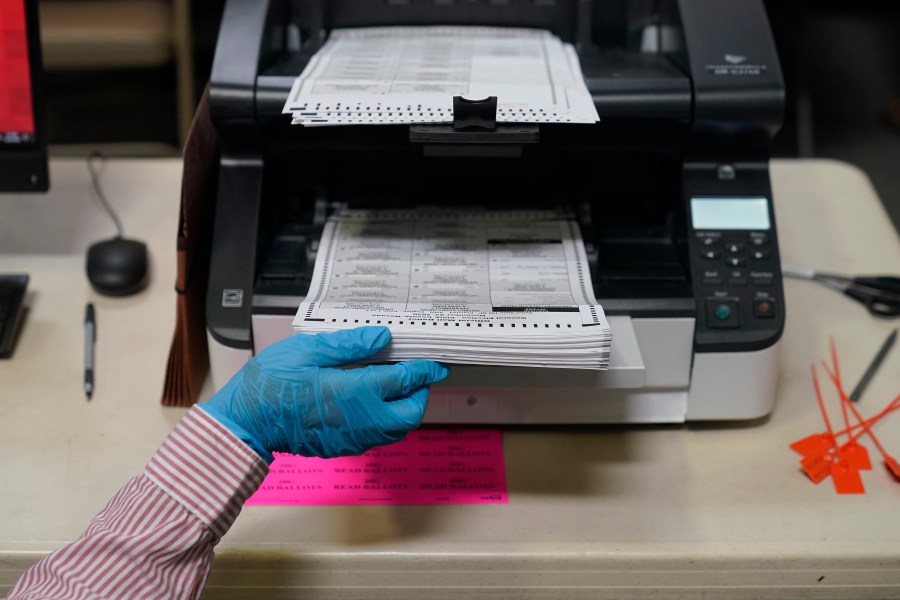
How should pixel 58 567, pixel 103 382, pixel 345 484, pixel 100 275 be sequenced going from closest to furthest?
pixel 58 567 → pixel 345 484 → pixel 103 382 → pixel 100 275

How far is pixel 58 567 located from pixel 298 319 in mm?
256

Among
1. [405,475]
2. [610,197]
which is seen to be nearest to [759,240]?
[610,197]

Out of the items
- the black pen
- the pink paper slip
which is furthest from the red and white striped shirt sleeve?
the black pen

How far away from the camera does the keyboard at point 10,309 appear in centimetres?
97

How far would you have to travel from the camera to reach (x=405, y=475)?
83 cm

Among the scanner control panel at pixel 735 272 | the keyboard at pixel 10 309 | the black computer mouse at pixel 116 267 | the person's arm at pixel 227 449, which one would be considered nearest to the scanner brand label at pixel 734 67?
the scanner control panel at pixel 735 272

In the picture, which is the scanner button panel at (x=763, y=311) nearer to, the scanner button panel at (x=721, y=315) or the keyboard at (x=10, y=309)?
the scanner button panel at (x=721, y=315)

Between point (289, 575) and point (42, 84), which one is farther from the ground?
point (42, 84)

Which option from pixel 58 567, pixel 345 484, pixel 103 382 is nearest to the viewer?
pixel 58 567

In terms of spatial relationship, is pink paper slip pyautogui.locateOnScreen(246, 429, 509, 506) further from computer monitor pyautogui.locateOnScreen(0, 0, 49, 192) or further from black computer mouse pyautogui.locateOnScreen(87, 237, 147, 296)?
computer monitor pyautogui.locateOnScreen(0, 0, 49, 192)

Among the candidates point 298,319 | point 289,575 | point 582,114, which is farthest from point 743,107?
point 289,575

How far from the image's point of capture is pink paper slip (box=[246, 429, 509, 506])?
0.81 meters

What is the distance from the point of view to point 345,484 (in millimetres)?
824

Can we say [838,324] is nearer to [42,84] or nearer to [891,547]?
[891,547]
